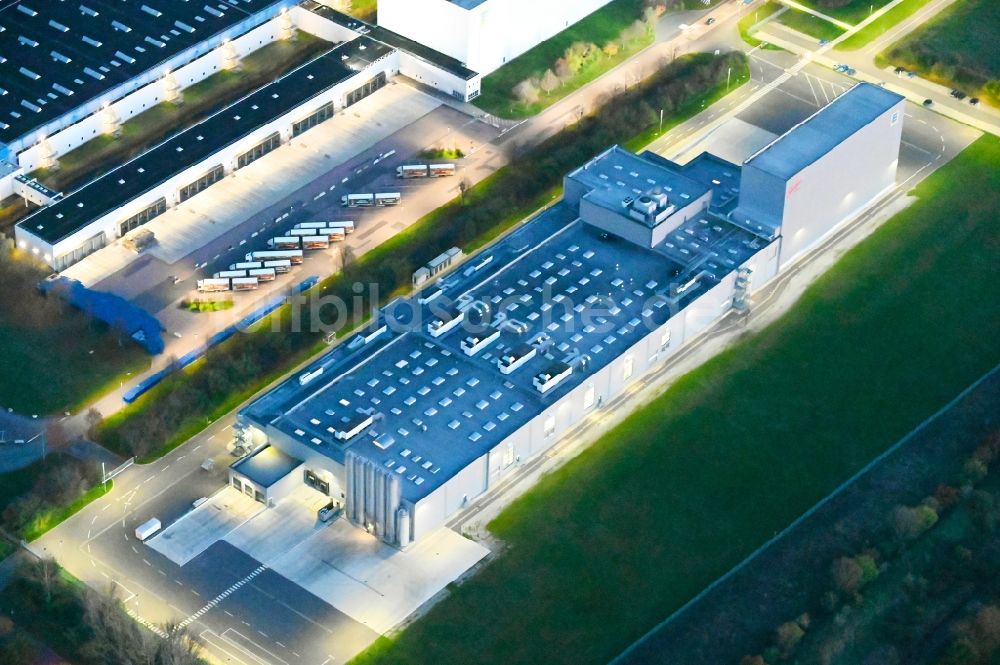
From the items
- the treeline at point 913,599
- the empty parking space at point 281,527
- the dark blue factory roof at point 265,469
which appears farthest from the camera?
the dark blue factory roof at point 265,469

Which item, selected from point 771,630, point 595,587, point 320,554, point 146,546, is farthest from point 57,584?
point 771,630

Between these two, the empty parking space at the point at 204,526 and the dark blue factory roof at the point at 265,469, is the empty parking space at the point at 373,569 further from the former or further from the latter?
the dark blue factory roof at the point at 265,469

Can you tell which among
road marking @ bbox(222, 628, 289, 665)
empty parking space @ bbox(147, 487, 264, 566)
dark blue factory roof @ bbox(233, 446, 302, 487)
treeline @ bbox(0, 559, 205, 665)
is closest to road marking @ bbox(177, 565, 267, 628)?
treeline @ bbox(0, 559, 205, 665)

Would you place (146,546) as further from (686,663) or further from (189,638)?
(686,663)

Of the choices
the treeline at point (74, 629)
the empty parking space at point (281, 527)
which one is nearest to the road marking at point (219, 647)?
the treeline at point (74, 629)

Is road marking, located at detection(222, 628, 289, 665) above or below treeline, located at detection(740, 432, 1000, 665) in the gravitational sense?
below

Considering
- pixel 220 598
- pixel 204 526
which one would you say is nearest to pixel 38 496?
pixel 204 526

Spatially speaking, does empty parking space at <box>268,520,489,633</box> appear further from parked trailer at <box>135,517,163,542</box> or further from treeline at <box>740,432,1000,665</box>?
A: treeline at <box>740,432,1000,665</box>
